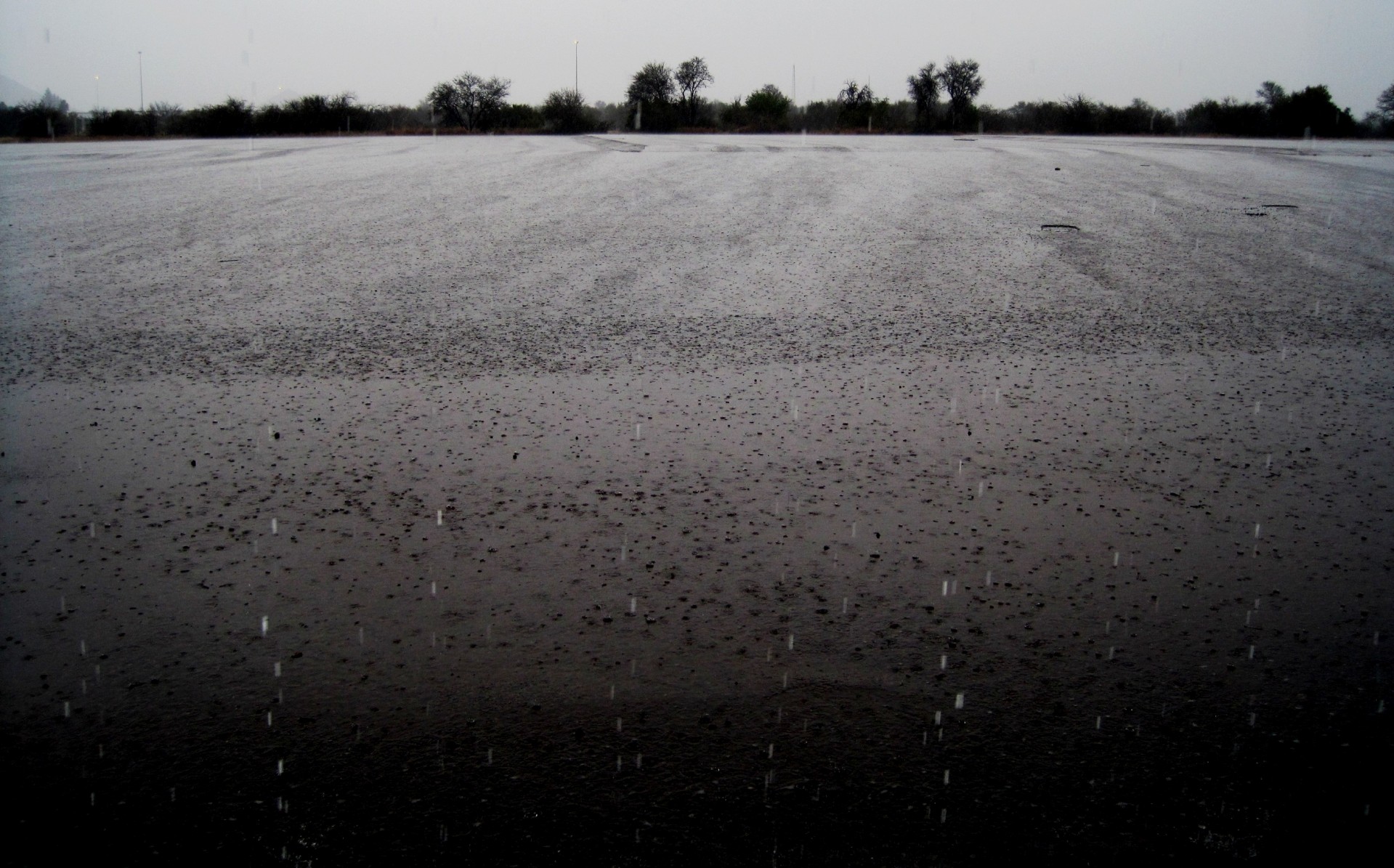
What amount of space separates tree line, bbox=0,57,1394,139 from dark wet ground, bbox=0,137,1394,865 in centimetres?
3854

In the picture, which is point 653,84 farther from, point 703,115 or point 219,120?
point 219,120

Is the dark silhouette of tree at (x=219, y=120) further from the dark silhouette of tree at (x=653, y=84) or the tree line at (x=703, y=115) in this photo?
the dark silhouette of tree at (x=653, y=84)

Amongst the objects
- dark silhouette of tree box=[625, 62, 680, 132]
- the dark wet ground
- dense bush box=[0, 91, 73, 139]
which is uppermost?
dark silhouette of tree box=[625, 62, 680, 132]

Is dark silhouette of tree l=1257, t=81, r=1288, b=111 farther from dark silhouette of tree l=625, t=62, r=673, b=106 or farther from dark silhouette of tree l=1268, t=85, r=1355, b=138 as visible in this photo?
dark silhouette of tree l=625, t=62, r=673, b=106

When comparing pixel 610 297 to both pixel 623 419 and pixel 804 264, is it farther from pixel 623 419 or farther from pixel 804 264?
pixel 623 419

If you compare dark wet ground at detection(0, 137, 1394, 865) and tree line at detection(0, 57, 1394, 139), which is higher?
tree line at detection(0, 57, 1394, 139)

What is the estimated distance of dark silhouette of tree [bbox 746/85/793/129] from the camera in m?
63.3

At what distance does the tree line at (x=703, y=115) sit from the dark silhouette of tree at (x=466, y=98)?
71mm

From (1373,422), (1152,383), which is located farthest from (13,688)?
(1373,422)

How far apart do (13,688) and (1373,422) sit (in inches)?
244

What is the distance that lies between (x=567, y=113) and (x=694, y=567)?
52.7m

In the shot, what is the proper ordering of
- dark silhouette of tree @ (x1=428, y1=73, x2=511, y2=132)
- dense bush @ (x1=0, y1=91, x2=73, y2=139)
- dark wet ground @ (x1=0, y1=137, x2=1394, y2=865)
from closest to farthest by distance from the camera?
dark wet ground @ (x1=0, y1=137, x2=1394, y2=865), dense bush @ (x1=0, y1=91, x2=73, y2=139), dark silhouette of tree @ (x1=428, y1=73, x2=511, y2=132)

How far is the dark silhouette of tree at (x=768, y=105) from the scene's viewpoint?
63269 millimetres

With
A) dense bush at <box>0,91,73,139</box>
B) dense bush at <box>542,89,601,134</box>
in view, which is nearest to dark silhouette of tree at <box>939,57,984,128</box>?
dense bush at <box>542,89,601,134</box>
